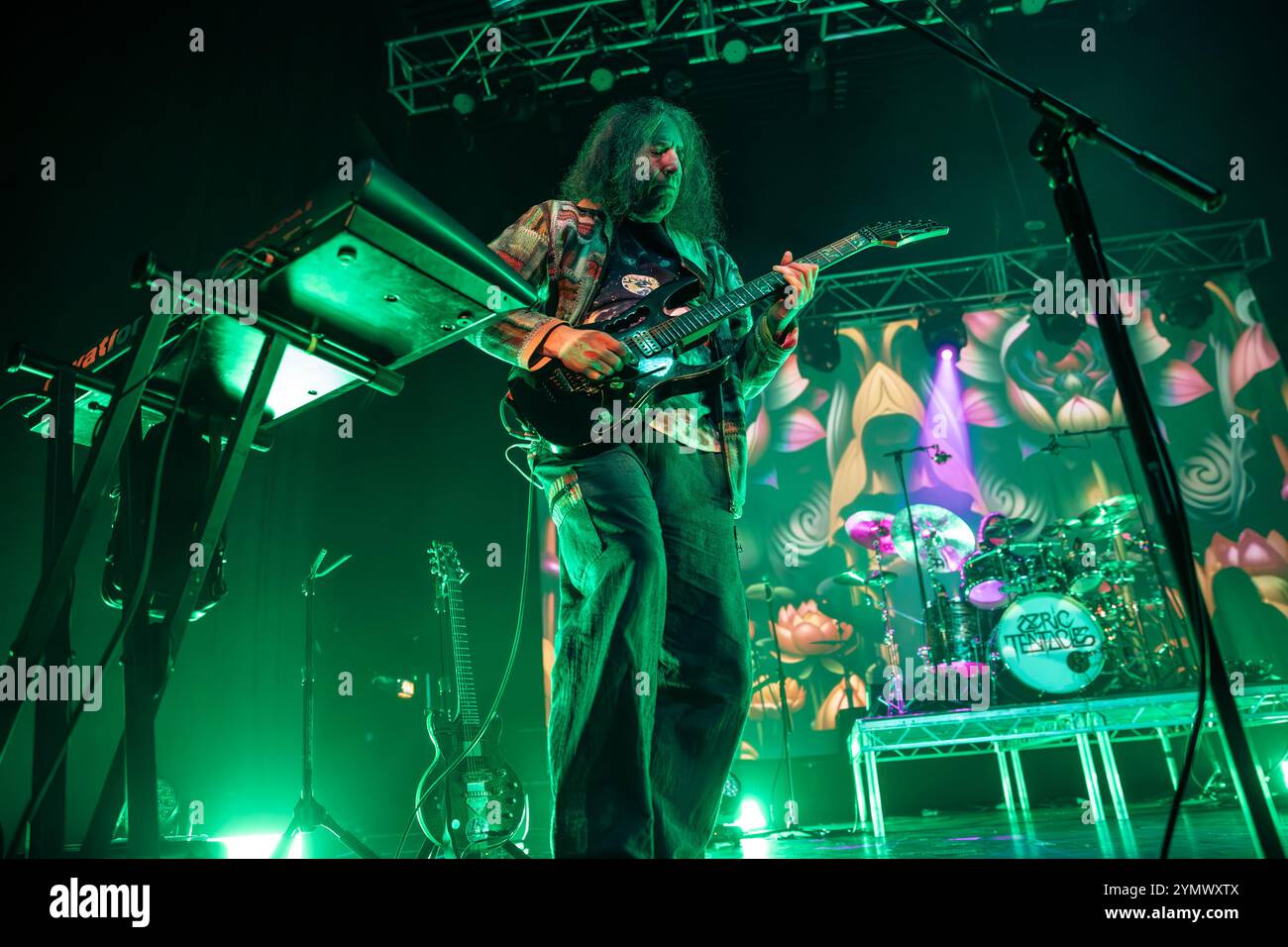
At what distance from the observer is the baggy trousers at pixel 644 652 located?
168cm

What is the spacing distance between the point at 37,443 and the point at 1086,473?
7636mm

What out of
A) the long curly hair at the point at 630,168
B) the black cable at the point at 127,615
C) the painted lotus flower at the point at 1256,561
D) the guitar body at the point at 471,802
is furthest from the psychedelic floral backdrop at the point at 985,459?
the black cable at the point at 127,615

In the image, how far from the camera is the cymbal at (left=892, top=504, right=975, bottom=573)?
7.01m

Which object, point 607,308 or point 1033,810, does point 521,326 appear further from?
point 1033,810

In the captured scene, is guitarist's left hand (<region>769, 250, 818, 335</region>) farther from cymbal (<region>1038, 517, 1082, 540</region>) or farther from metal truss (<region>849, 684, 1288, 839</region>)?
cymbal (<region>1038, 517, 1082, 540</region>)

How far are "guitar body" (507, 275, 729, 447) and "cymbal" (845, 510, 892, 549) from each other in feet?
16.6

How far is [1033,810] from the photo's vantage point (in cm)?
583

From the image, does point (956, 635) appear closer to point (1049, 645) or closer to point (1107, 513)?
point (1049, 645)

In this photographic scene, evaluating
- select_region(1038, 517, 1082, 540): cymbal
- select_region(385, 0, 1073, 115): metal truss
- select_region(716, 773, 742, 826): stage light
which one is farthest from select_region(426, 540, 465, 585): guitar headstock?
select_region(1038, 517, 1082, 540): cymbal

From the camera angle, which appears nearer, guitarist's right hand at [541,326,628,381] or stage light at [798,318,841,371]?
guitarist's right hand at [541,326,628,381]

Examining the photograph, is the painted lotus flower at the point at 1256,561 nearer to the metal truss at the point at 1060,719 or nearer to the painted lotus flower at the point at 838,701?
the metal truss at the point at 1060,719

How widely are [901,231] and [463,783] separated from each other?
3.30m

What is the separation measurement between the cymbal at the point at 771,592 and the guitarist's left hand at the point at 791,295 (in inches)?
192
